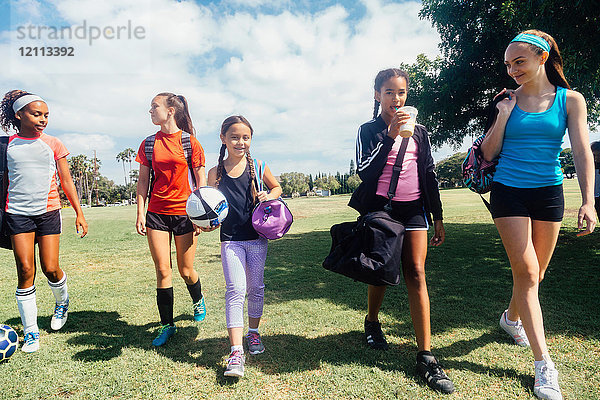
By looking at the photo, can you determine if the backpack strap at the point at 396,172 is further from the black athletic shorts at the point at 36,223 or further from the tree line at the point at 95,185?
the tree line at the point at 95,185

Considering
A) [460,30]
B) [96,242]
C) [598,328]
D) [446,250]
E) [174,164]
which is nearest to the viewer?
[598,328]

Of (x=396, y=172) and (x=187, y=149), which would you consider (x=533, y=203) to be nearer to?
(x=396, y=172)

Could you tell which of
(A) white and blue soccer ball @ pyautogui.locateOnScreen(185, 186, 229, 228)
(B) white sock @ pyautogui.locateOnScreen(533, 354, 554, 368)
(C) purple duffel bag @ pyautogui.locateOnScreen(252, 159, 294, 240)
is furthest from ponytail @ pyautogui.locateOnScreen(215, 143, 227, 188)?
(B) white sock @ pyautogui.locateOnScreen(533, 354, 554, 368)

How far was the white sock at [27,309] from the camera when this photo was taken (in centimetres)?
383

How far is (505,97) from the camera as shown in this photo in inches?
123

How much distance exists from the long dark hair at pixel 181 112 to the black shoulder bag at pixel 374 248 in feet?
7.46

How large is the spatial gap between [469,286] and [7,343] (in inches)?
227

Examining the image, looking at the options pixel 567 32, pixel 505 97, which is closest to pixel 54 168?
pixel 505 97

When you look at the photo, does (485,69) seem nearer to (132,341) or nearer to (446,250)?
(446,250)

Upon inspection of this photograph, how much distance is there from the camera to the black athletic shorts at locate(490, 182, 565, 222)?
2.99 meters

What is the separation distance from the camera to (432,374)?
2805 mm

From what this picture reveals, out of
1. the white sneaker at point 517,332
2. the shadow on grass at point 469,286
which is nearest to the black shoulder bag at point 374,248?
the shadow on grass at point 469,286

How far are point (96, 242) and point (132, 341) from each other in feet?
35.2

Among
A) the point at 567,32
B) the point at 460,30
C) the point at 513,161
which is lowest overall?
the point at 513,161
